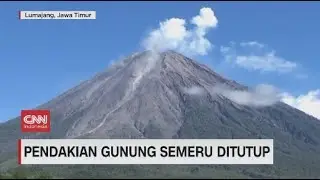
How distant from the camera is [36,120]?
9244cm

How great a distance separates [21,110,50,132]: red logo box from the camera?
91375 millimetres

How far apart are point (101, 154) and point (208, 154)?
1265cm

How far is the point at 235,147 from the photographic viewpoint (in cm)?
7881

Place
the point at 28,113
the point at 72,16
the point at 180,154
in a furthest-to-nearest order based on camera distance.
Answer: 1. the point at 72,16
2. the point at 28,113
3. the point at 180,154

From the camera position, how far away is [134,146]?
7919 centimetres

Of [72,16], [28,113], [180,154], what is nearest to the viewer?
[180,154]

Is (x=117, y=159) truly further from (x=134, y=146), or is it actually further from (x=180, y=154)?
(x=180, y=154)

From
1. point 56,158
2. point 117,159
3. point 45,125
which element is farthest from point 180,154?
point 45,125

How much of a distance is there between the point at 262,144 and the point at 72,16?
3871 cm

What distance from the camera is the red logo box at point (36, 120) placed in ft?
300

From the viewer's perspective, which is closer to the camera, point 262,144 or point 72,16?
point 262,144

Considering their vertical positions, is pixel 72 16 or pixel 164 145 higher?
pixel 72 16

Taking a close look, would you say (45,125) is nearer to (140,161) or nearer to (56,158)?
(56,158)

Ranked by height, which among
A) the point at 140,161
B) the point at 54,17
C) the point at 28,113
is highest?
the point at 54,17
